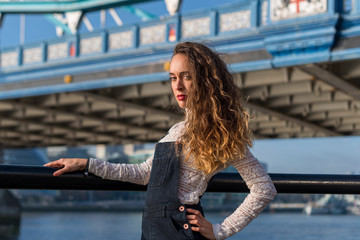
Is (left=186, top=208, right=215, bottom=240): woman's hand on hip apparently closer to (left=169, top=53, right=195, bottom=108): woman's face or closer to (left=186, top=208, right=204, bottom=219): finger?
(left=186, top=208, right=204, bottom=219): finger

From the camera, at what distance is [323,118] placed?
15.0 metres

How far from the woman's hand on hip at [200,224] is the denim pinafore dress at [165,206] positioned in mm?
16

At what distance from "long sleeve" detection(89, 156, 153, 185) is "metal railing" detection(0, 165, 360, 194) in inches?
0.7

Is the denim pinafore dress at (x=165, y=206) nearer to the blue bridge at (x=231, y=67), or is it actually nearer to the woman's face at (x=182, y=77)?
the woman's face at (x=182, y=77)

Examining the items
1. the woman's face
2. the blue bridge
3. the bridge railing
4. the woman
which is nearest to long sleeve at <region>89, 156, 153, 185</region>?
the woman

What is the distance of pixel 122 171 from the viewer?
5.73 ft

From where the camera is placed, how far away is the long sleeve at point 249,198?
160 cm

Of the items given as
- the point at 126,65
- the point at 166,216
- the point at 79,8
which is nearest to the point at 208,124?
the point at 166,216

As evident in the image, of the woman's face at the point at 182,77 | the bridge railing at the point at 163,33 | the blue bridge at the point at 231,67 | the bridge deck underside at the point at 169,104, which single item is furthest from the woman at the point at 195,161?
the bridge deck underside at the point at 169,104

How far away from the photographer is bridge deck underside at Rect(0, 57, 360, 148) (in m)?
10.9

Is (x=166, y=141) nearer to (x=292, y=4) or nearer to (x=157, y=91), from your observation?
(x=292, y=4)

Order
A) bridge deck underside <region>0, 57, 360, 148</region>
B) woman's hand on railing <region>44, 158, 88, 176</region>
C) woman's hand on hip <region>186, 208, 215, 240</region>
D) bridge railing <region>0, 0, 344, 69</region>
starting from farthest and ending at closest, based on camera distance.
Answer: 1. bridge deck underside <region>0, 57, 360, 148</region>
2. bridge railing <region>0, 0, 344, 69</region>
3. woman's hand on railing <region>44, 158, 88, 176</region>
4. woman's hand on hip <region>186, 208, 215, 240</region>

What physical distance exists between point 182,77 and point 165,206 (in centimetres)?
48

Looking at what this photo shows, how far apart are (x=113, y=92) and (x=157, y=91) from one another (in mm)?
1488
